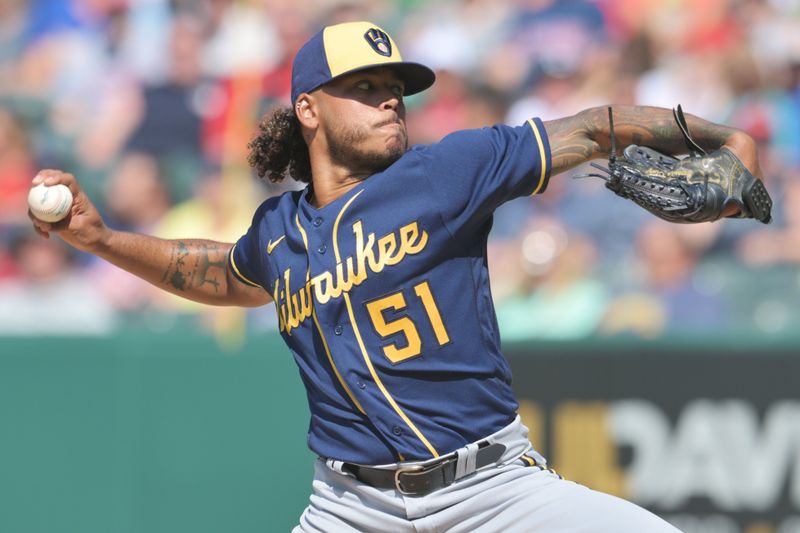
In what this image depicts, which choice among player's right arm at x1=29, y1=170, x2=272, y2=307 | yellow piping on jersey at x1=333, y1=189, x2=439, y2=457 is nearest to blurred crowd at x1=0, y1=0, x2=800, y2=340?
player's right arm at x1=29, y1=170, x2=272, y2=307

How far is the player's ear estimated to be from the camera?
363 centimetres

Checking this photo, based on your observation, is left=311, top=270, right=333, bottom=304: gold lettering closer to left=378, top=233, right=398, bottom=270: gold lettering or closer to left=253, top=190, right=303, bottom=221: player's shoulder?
left=378, top=233, right=398, bottom=270: gold lettering

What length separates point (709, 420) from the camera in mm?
5645

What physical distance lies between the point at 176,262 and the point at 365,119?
98cm

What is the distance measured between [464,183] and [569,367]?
2.77m

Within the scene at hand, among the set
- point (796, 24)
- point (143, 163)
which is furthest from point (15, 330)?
point (796, 24)

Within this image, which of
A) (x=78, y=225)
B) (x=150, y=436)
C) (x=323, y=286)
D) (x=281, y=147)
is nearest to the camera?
(x=323, y=286)

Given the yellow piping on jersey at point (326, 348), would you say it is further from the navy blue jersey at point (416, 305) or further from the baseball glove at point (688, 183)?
the baseball glove at point (688, 183)

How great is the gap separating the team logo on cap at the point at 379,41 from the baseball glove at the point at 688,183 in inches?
31.5

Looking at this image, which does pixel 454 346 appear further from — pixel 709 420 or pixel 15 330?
pixel 15 330

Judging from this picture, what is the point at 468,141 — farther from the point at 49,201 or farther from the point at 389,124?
the point at 49,201

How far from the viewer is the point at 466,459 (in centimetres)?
316

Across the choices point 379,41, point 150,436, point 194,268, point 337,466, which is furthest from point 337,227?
point 150,436

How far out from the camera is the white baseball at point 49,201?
364 cm
